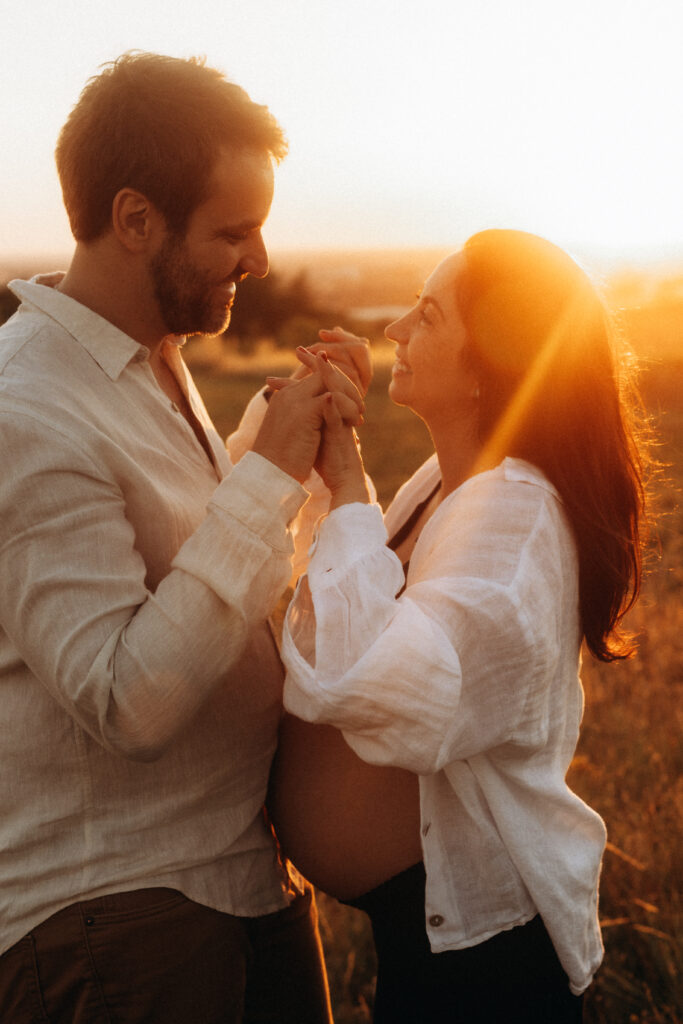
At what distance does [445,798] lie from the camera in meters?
2.15

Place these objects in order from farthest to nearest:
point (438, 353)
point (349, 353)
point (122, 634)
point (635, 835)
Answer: point (635, 835) → point (349, 353) → point (438, 353) → point (122, 634)

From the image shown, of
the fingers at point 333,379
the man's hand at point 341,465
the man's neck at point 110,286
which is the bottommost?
the man's hand at point 341,465

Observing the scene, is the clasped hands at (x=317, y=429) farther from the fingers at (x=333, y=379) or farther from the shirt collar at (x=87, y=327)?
A: the shirt collar at (x=87, y=327)

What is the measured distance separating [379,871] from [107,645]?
95cm

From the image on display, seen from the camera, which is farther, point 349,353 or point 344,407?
point 349,353

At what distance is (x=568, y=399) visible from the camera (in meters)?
2.29

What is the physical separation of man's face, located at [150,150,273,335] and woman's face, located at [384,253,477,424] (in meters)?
0.46

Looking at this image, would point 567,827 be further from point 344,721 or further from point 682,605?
point 682,605

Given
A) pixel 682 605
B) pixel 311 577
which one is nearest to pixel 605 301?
pixel 311 577

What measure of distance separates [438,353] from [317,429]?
0.57 metres

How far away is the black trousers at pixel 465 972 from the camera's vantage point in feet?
7.15

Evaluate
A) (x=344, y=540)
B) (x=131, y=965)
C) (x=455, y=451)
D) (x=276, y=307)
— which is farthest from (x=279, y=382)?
(x=276, y=307)

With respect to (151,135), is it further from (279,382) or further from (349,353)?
(349,353)

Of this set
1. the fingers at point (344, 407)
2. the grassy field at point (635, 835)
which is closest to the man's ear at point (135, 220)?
the fingers at point (344, 407)
